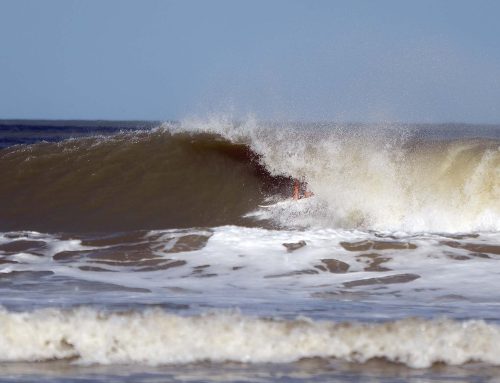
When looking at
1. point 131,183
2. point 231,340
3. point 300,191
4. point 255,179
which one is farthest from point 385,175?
point 231,340

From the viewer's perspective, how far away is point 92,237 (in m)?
10.0

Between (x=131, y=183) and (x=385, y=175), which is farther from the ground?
(x=385, y=175)

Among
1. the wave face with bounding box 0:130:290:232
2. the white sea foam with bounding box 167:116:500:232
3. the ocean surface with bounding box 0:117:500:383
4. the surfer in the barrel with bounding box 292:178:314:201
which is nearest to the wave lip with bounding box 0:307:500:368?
the ocean surface with bounding box 0:117:500:383

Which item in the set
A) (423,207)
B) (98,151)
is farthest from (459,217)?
(98,151)

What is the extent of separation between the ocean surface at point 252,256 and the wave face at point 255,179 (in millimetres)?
32

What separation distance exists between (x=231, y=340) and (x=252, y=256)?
2.87 m

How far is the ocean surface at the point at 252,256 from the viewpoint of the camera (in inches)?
224

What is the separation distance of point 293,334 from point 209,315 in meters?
0.52

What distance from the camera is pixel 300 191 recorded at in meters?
12.1

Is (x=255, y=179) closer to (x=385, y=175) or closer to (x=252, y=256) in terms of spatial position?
(x=385, y=175)

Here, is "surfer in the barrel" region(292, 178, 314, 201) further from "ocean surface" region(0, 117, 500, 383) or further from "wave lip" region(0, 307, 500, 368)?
"wave lip" region(0, 307, 500, 368)

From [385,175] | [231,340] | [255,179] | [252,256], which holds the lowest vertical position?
[231,340]

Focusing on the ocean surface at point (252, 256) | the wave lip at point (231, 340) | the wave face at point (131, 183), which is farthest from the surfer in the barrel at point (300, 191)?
the wave lip at point (231, 340)

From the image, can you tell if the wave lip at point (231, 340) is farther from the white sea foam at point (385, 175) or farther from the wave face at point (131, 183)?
the wave face at point (131, 183)
